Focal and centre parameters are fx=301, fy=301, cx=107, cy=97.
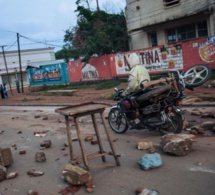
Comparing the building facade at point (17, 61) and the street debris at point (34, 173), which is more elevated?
the building facade at point (17, 61)

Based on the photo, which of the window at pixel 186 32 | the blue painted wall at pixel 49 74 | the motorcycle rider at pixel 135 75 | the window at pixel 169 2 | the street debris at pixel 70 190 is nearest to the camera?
the street debris at pixel 70 190

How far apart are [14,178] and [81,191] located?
4.76 feet

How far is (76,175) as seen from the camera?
4.22 meters

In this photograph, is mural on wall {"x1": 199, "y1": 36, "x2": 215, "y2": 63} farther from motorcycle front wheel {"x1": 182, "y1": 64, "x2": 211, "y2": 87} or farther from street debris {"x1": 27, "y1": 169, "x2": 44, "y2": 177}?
street debris {"x1": 27, "y1": 169, "x2": 44, "y2": 177}

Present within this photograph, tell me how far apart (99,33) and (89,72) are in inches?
134

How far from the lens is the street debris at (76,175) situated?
4188 millimetres

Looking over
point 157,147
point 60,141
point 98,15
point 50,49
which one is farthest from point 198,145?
point 50,49

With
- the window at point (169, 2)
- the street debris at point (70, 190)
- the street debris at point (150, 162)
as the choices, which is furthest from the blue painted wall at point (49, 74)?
the street debris at point (70, 190)

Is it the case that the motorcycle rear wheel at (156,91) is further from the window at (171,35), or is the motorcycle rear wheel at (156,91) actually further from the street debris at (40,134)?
the window at (171,35)

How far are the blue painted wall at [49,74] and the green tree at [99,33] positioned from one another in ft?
4.98

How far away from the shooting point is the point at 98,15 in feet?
93.4

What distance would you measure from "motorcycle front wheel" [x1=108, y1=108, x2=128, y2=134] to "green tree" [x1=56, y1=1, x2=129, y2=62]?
1770 centimetres

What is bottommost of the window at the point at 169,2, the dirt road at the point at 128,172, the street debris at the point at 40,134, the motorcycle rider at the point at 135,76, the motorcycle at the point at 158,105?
the street debris at the point at 40,134

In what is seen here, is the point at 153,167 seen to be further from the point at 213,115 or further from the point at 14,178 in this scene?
the point at 213,115
